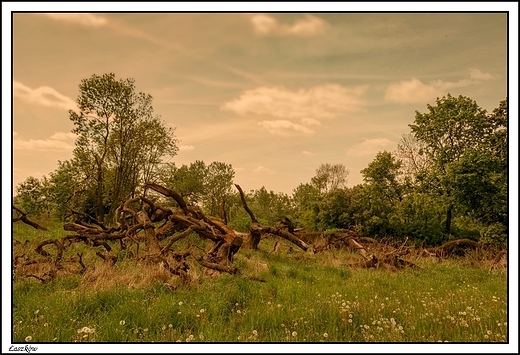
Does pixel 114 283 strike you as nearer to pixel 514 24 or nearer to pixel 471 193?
pixel 514 24

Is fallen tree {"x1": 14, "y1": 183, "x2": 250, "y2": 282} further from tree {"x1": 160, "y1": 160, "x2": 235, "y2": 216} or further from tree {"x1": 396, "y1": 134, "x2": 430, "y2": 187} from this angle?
tree {"x1": 160, "y1": 160, "x2": 235, "y2": 216}

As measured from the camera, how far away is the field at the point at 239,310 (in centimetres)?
460

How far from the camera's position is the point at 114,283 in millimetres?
6789

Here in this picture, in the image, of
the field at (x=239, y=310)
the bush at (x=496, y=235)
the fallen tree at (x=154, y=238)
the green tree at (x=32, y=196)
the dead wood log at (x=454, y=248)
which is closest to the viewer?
the field at (x=239, y=310)

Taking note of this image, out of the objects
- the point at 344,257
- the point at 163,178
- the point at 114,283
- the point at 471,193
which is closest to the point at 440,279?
the point at 344,257

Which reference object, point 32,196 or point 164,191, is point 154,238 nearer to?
point 164,191

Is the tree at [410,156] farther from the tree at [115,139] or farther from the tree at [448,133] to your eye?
the tree at [115,139]

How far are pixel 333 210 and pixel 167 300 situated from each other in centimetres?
2114

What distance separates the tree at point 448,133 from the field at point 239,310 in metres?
11.2

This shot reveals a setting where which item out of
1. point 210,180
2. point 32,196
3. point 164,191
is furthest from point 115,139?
point 210,180

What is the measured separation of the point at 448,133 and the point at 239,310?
68.3ft

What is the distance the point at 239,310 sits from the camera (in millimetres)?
5496

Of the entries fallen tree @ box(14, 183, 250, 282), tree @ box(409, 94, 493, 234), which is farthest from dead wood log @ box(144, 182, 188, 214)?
tree @ box(409, 94, 493, 234)

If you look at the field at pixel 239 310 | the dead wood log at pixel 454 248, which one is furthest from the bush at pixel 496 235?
the field at pixel 239 310
